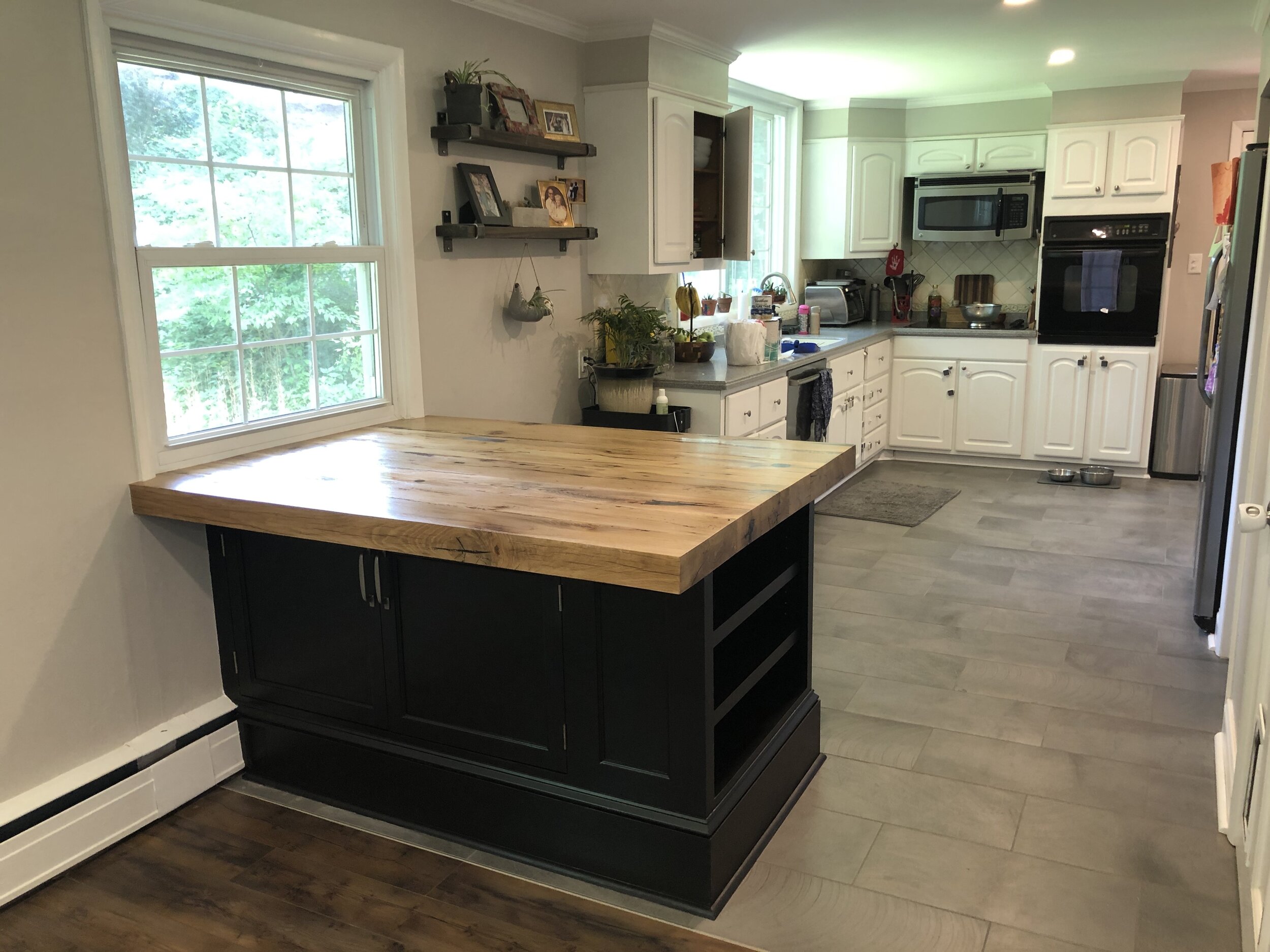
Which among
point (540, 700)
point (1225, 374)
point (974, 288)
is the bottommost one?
point (540, 700)

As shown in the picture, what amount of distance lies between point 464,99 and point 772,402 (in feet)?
6.85

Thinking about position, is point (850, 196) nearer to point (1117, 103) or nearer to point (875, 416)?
point (875, 416)

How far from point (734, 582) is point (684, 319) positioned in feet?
9.34

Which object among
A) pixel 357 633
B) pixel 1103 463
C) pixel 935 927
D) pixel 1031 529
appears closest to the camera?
pixel 935 927

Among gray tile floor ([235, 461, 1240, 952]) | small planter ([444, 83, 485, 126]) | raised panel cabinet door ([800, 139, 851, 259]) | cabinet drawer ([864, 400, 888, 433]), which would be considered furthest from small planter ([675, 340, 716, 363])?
raised panel cabinet door ([800, 139, 851, 259])

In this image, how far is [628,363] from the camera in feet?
13.9

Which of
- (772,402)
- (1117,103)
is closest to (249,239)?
(772,402)

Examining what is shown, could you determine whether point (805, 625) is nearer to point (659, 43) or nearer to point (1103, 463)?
point (659, 43)

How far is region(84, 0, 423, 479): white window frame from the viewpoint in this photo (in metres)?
2.40

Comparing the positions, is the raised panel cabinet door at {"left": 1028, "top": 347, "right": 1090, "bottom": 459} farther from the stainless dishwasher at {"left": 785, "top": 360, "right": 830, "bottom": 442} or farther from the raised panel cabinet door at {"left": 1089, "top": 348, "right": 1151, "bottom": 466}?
the stainless dishwasher at {"left": 785, "top": 360, "right": 830, "bottom": 442}

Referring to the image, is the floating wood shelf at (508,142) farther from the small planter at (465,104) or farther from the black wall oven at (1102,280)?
the black wall oven at (1102,280)

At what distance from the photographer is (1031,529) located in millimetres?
5078

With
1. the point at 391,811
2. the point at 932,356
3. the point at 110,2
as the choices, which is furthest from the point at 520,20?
the point at 932,356

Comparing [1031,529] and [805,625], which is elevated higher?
[805,625]
